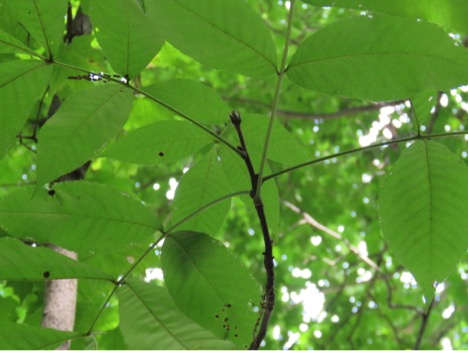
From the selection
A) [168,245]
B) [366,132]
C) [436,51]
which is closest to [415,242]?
[436,51]

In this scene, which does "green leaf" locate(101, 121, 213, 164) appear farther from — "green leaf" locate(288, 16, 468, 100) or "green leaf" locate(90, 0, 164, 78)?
"green leaf" locate(288, 16, 468, 100)

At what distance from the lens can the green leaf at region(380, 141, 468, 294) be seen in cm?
92

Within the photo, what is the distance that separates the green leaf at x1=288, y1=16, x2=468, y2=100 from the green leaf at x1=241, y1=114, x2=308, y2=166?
0.25 metres

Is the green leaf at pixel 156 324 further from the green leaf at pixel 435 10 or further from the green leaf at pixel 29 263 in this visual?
the green leaf at pixel 435 10

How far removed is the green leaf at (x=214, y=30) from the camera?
82cm

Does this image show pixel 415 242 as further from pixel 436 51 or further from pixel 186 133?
pixel 186 133

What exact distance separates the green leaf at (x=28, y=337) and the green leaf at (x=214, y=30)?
0.48 meters

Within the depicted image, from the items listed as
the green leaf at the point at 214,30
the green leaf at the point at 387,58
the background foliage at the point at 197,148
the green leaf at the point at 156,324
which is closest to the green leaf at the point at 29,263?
the background foliage at the point at 197,148

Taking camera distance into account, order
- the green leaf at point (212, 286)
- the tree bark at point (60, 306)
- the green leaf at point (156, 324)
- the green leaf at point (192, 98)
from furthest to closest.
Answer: the tree bark at point (60, 306)
the green leaf at point (192, 98)
the green leaf at point (212, 286)
the green leaf at point (156, 324)

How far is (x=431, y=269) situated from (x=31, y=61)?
29.3 inches

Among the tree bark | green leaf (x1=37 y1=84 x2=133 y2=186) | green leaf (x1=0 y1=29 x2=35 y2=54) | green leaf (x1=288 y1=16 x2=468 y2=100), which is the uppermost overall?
green leaf (x1=0 y1=29 x2=35 y2=54)

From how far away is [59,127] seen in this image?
34.7 inches

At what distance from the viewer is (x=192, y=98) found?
1.05 m

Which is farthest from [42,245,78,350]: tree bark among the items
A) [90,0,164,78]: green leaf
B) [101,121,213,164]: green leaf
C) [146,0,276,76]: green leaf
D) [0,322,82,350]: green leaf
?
[146,0,276,76]: green leaf
